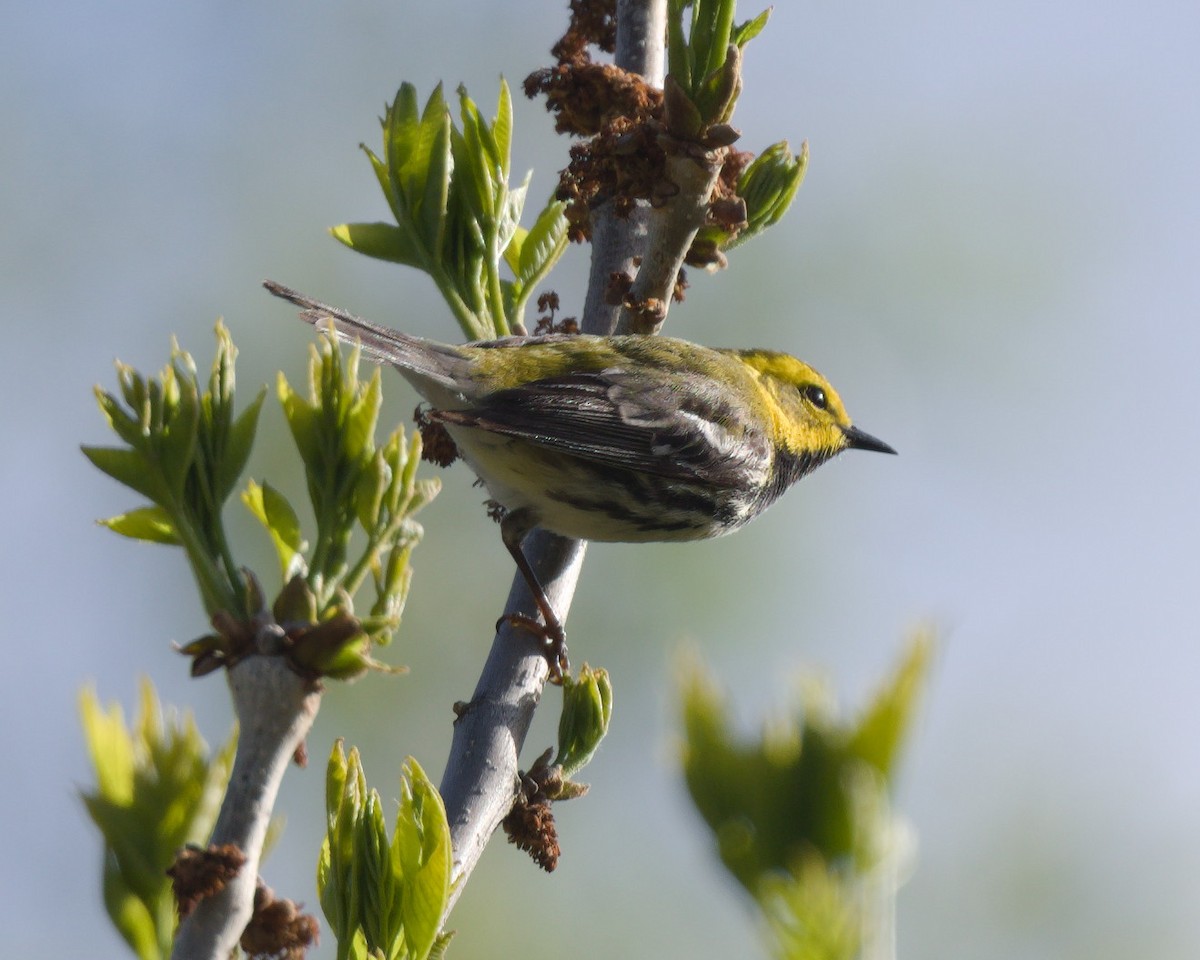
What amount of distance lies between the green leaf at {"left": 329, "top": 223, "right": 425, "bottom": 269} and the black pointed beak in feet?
10.6

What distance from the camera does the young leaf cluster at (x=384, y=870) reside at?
1.46m

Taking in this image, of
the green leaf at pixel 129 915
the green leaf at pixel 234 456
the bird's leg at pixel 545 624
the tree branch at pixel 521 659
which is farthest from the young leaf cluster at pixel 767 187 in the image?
the green leaf at pixel 129 915

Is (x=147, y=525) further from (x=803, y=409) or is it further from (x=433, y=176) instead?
(x=803, y=409)

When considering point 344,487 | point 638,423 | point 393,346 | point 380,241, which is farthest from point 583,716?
point 638,423

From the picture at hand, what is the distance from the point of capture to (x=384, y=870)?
58.7 inches

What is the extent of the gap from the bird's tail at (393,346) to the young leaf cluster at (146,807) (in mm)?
1591

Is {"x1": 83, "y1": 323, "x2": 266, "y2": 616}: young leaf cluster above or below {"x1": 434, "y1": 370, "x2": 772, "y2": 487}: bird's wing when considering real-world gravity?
below

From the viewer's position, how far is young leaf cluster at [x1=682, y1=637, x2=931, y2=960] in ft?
2.88

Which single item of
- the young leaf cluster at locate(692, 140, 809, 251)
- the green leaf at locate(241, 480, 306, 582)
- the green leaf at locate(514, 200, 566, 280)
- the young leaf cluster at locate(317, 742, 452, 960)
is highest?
the young leaf cluster at locate(692, 140, 809, 251)

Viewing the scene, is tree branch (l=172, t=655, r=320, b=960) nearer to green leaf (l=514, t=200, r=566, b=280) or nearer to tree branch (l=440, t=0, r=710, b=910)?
tree branch (l=440, t=0, r=710, b=910)

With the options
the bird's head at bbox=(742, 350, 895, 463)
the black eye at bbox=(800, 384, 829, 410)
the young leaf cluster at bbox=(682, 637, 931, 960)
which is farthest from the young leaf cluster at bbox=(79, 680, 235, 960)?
the black eye at bbox=(800, 384, 829, 410)

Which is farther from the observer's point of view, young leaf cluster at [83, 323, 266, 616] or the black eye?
the black eye

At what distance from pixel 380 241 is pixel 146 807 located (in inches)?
50.7

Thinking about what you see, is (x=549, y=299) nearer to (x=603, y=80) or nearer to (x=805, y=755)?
(x=603, y=80)
